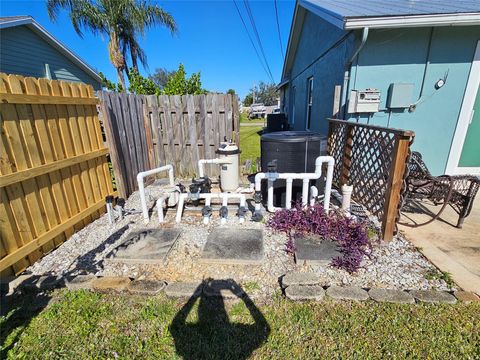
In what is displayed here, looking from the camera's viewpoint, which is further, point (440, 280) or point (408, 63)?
point (408, 63)

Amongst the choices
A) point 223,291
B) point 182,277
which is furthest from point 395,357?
point 182,277

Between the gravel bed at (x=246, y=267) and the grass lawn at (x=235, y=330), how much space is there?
27 cm

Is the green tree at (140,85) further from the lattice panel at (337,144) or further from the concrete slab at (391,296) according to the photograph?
the concrete slab at (391,296)

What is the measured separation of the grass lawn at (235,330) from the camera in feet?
5.25

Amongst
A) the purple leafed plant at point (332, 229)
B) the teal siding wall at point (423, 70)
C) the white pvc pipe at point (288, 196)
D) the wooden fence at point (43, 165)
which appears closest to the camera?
the wooden fence at point (43, 165)

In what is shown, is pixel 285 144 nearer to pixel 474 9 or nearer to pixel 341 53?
pixel 341 53

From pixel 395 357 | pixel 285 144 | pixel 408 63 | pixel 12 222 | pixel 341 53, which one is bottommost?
pixel 395 357

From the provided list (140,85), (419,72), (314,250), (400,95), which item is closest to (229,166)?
(314,250)

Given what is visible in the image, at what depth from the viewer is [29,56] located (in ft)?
26.8

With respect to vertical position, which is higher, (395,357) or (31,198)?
(31,198)

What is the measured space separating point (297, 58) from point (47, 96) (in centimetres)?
914

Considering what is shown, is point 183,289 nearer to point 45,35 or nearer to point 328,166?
point 328,166

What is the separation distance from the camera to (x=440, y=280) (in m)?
2.18

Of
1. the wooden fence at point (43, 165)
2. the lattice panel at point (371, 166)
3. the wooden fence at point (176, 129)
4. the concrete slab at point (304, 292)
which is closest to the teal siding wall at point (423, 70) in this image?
the lattice panel at point (371, 166)
